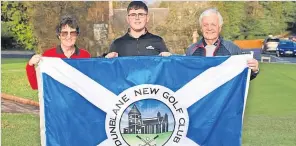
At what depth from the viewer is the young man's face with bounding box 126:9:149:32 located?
14.0ft

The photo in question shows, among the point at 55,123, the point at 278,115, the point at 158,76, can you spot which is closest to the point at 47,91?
the point at 55,123

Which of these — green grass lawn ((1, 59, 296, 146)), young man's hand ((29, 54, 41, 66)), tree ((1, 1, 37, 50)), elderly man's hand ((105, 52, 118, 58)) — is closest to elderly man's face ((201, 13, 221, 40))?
elderly man's hand ((105, 52, 118, 58))

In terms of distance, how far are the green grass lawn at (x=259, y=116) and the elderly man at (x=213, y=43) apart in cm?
292

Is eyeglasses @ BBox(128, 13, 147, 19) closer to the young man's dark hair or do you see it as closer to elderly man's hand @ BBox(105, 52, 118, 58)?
the young man's dark hair

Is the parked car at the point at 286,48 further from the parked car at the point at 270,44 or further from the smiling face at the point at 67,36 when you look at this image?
the smiling face at the point at 67,36

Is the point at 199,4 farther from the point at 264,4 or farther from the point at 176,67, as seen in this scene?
the point at 176,67

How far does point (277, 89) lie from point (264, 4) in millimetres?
15385

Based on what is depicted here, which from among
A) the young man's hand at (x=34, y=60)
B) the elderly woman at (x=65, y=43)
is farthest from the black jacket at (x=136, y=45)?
the young man's hand at (x=34, y=60)

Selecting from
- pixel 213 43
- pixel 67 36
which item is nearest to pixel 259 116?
pixel 213 43

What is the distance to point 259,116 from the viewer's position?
30.6 ft

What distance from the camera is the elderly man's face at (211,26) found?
414 centimetres

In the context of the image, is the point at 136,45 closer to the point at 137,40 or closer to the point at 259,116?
the point at 137,40

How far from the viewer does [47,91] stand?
4168 mm

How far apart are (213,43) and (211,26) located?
0.50 ft
